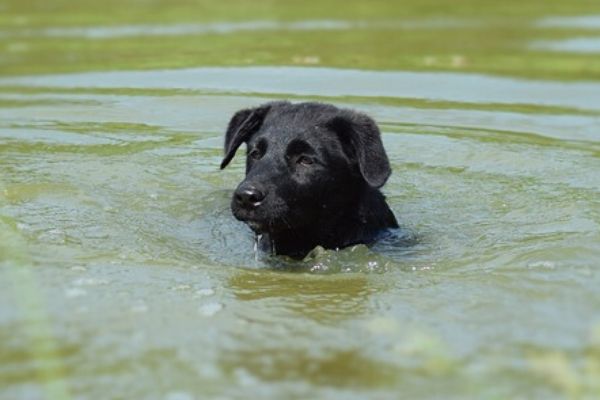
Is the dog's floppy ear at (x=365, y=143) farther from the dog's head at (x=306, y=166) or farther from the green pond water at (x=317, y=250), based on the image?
the green pond water at (x=317, y=250)

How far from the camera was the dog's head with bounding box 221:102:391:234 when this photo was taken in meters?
6.86

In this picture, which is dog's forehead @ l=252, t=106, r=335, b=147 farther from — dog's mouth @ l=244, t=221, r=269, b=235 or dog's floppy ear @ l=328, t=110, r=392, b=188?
dog's mouth @ l=244, t=221, r=269, b=235

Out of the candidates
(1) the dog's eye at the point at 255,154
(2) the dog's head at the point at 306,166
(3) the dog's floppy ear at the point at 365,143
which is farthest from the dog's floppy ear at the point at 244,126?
(3) the dog's floppy ear at the point at 365,143

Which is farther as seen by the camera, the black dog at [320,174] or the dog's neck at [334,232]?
the dog's neck at [334,232]

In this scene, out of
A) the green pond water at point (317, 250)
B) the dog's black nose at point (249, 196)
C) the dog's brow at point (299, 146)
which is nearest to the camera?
the green pond water at point (317, 250)

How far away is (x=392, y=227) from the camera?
7.76 meters

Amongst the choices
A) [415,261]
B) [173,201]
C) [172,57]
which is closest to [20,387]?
[415,261]

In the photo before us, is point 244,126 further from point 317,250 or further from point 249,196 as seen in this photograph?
point 249,196

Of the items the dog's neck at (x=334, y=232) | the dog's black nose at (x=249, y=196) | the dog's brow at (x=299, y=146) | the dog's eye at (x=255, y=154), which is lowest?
the dog's neck at (x=334, y=232)

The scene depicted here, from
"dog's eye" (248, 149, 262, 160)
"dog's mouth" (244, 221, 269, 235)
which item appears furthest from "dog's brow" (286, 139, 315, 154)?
"dog's mouth" (244, 221, 269, 235)

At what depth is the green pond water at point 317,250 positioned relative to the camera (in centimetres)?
493

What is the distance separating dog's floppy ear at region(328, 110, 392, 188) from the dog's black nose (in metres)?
0.76

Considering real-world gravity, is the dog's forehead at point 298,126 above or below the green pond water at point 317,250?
above

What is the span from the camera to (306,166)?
7227 millimetres
